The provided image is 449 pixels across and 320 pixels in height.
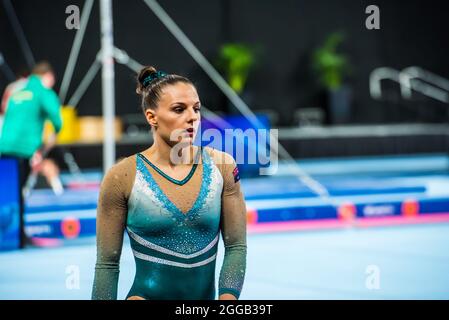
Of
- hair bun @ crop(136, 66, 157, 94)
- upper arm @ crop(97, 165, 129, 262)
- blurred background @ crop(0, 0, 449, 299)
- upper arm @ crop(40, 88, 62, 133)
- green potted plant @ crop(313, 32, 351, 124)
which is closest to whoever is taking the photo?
upper arm @ crop(97, 165, 129, 262)

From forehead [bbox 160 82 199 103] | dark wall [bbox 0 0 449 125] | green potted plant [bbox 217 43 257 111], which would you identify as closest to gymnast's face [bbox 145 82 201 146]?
forehead [bbox 160 82 199 103]

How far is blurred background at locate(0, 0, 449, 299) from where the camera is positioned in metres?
4.08

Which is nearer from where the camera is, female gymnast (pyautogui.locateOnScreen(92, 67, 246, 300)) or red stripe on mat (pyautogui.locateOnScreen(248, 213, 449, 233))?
female gymnast (pyautogui.locateOnScreen(92, 67, 246, 300))

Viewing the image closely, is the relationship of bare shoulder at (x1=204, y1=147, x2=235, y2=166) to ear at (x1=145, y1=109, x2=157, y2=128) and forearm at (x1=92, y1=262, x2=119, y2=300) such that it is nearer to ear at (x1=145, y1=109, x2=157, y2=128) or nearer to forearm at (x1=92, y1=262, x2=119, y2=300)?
ear at (x1=145, y1=109, x2=157, y2=128)

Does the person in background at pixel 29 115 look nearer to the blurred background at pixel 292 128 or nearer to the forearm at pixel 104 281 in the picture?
the blurred background at pixel 292 128

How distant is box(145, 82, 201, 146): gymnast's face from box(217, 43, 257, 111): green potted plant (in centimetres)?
733

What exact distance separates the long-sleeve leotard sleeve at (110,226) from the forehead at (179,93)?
22cm

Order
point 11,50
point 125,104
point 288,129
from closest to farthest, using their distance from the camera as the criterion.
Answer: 1. point 11,50
2. point 125,104
3. point 288,129

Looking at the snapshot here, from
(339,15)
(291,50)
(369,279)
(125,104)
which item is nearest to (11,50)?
(125,104)

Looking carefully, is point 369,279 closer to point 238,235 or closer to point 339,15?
point 238,235

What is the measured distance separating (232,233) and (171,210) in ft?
0.59

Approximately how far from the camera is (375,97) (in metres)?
10.8

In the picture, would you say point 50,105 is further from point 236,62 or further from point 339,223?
point 236,62

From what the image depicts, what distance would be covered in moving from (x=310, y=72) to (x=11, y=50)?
4476 millimetres
